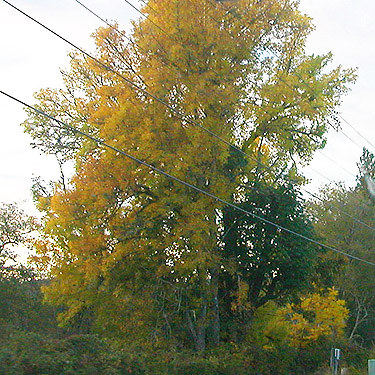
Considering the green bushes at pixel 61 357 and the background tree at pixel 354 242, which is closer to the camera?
the green bushes at pixel 61 357

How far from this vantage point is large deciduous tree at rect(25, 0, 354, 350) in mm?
24703

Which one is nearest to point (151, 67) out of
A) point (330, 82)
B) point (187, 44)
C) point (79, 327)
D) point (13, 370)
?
point (187, 44)

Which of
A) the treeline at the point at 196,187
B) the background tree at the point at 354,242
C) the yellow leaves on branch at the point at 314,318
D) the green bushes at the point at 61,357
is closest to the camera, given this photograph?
the green bushes at the point at 61,357

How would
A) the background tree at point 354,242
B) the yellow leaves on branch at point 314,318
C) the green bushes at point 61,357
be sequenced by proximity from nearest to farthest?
1. the green bushes at point 61,357
2. the yellow leaves on branch at point 314,318
3. the background tree at point 354,242

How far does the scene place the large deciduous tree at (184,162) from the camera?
24.7 meters

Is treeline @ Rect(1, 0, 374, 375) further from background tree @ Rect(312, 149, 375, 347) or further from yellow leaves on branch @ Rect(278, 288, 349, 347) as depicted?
background tree @ Rect(312, 149, 375, 347)

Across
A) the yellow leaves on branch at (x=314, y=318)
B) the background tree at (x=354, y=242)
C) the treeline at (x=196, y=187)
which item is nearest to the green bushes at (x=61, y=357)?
the treeline at (x=196, y=187)

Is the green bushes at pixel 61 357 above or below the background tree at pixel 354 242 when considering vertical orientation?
below

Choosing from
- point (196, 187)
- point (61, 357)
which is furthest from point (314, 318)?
point (61, 357)

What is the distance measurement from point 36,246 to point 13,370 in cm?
1654

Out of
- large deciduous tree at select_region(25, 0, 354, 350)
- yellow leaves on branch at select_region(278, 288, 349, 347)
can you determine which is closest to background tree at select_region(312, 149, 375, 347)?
yellow leaves on branch at select_region(278, 288, 349, 347)

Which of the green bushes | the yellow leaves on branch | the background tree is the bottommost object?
the green bushes

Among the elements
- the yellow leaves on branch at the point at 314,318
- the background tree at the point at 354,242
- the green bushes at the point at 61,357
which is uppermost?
the background tree at the point at 354,242

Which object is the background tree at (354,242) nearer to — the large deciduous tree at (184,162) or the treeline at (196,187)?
the treeline at (196,187)
